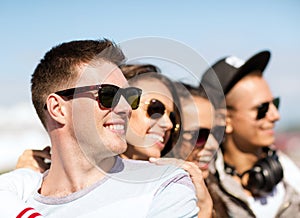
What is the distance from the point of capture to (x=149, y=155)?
3.10 metres

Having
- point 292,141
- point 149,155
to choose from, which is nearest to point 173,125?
point 149,155

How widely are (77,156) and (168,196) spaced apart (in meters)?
0.51

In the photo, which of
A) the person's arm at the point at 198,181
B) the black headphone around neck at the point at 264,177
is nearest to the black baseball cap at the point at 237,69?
the black headphone around neck at the point at 264,177

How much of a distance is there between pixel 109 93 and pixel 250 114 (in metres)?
2.27

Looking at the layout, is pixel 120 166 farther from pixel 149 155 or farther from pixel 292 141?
pixel 292 141

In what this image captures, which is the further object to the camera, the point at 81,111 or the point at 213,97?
the point at 213,97

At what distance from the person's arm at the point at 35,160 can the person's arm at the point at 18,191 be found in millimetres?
181

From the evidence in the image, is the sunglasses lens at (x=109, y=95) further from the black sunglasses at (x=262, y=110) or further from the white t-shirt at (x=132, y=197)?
the black sunglasses at (x=262, y=110)

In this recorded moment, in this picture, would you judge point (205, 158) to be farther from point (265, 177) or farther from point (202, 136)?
point (265, 177)

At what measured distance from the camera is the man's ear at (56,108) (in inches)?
109

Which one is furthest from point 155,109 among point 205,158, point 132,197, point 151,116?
point 205,158

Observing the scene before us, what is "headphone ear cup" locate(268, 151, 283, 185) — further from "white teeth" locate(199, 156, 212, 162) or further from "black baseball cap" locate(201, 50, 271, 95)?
"black baseball cap" locate(201, 50, 271, 95)

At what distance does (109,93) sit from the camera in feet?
8.66

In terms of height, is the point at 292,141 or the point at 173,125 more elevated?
the point at 173,125
